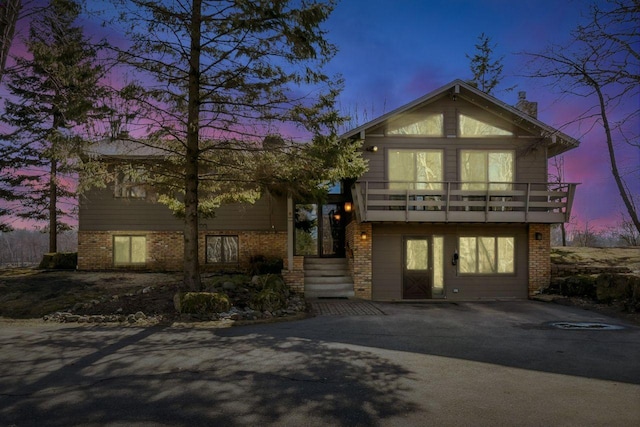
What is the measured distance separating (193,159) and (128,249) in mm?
8938

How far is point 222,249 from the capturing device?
57.1 ft

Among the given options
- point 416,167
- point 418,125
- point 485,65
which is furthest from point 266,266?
point 485,65

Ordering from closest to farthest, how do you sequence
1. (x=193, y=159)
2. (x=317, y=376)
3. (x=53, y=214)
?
1. (x=317, y=376)
2. (x=193, y=159)
3. (x=53, y=214)

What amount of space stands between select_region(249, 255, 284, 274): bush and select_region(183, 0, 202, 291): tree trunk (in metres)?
5.25

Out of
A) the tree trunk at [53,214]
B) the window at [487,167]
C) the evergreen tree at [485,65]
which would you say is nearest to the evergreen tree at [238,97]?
the window at [487,167]

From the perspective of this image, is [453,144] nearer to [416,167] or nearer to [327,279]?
[416,167]

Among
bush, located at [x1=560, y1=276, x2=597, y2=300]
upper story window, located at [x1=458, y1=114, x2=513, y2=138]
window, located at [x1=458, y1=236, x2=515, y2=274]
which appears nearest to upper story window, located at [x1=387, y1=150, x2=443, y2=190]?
upper story window, located at [x1=458, y1=114, x2=513, y2=138]

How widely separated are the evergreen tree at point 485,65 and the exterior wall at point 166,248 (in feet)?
72.0

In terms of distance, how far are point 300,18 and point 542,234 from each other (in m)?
11.1

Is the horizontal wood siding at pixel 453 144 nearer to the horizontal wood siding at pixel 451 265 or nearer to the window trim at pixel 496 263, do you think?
the horizontal wood siding at pixel 451 265

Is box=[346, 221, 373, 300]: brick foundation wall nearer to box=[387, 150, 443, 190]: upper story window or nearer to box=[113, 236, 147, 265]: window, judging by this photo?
box=[387, 150, 443, 190]: upper story window

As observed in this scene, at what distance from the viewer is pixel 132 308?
9789mm

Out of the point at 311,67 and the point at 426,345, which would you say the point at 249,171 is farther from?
the point at 426,345

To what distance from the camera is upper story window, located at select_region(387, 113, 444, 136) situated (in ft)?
47.4
